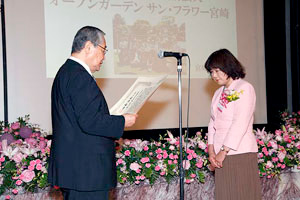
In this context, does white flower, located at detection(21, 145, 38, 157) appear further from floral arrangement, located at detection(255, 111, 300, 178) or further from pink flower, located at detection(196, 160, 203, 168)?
floral arrangement, located at detection(255, 111, 300, 178)

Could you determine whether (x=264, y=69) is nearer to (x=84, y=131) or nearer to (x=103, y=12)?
(x=103, y=12)

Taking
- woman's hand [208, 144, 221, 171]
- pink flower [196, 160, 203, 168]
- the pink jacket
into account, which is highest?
the pink jacket

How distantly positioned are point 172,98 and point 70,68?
9.09 feet

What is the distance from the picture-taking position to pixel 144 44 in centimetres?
434

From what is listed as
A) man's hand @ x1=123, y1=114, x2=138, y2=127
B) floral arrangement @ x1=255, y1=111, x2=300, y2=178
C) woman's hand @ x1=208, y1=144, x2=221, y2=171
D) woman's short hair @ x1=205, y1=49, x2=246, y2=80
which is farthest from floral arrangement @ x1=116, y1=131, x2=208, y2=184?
man's hand @ x1=123, y1=114, x2=138, y2=127

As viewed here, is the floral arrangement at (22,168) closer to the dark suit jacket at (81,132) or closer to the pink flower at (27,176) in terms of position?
the pink flower at (27,176)

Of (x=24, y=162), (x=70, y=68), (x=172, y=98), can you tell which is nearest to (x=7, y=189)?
(x=24, y=162)

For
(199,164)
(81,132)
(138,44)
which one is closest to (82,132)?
(81,132)

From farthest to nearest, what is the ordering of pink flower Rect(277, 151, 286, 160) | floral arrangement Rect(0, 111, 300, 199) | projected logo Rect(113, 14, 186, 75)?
1. projected logo Rect(113, 14, 186, 75)
2. pink flower Rect(277, 151, 286, 160)
3. floral arrangement Rect(0, 111, 300, 199)

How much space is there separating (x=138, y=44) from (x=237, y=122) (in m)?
2.19

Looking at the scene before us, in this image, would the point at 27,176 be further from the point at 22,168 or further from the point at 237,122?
the point at 237,122

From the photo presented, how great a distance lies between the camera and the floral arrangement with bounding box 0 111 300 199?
2604mm

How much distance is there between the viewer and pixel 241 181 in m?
2.41

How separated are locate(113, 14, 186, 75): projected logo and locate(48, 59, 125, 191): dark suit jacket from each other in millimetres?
2416
